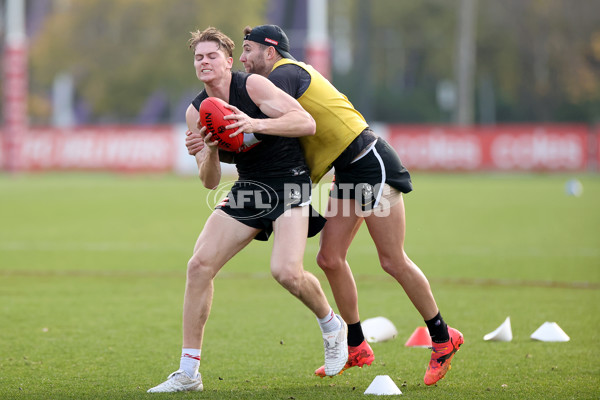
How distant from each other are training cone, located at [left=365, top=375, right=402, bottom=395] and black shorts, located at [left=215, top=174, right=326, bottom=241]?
1194 mm

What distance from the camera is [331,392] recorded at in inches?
229

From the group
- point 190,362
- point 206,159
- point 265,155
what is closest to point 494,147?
point 265,155

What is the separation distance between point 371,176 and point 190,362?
1667mm

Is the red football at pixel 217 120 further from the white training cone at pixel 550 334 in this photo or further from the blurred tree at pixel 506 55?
the blurred tree at pixel 506 55

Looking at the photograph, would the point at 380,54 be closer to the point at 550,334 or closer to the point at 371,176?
the point at 550,334

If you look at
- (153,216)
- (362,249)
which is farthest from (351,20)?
(362,249)

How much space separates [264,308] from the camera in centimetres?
892

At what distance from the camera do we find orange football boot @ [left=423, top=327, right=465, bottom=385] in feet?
19.7

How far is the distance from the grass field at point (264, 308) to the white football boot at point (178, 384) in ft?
0.30

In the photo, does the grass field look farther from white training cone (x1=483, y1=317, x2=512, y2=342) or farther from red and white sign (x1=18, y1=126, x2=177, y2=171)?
red and white sign (x1=18, y1=126, x2=177, y2=171)

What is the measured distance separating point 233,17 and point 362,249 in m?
34.9

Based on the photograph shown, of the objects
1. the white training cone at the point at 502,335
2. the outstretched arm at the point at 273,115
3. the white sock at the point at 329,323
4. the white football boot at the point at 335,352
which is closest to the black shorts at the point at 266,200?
the outstretched arm at the point at 273,115

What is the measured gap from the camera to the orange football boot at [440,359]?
236 inches

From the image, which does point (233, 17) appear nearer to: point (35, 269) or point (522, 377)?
point (35, 269)
